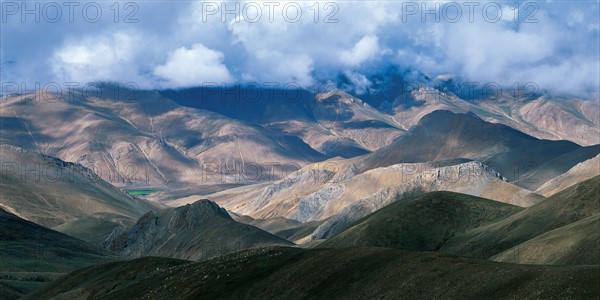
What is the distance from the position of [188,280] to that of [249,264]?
7958 mm

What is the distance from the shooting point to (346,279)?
274ft

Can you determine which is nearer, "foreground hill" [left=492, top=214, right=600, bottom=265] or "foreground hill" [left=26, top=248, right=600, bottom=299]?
"foreground hill" [left=26, top=248, right=600, bottom=299]

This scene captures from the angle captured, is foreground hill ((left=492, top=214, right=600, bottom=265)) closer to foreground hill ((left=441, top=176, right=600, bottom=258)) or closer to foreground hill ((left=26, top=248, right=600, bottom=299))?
foreground hill ((left=441, top=176, right=600, bottom=258))

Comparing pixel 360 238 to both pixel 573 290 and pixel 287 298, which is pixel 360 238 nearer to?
pixel 287 298

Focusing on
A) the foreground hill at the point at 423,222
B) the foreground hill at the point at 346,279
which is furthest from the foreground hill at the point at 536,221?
the foreground hill at the point at 346,279

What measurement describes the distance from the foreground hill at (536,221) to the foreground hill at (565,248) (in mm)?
17095

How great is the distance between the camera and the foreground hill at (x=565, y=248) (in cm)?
11500

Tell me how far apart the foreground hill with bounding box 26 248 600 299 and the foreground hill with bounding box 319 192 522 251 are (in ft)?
217

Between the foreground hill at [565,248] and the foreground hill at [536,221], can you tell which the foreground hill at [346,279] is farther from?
the foreground hill at [536,221]

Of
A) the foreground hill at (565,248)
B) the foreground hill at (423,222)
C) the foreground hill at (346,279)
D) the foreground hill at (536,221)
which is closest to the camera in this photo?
the foreground hill at (346,279)

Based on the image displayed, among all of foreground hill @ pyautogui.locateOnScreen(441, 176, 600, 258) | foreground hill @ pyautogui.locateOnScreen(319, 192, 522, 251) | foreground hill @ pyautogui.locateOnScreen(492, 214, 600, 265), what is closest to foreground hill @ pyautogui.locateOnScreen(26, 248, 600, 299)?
foreground hill @ pyautogui.locateOnScreen(492, 214, 600, 265)

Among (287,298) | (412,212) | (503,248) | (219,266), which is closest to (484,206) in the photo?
(412,212)

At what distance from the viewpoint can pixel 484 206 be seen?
193 meters

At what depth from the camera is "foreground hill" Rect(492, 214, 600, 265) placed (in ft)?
377
